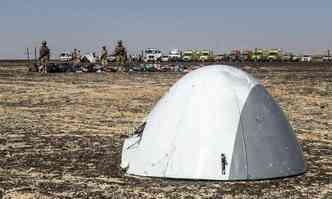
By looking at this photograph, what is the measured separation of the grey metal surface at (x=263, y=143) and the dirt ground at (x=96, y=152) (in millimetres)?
173

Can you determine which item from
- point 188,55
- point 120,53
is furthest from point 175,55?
point 120,53

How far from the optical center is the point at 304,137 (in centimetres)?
1302

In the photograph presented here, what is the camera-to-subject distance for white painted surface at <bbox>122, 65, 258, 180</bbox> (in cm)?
798

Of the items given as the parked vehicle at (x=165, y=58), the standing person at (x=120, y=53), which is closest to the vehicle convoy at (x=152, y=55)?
the parked vehicle at (x=165, y=58)

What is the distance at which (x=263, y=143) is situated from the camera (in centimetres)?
807

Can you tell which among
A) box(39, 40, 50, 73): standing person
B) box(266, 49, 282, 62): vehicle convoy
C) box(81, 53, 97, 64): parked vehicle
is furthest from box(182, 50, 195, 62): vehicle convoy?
box(39, 40, 50, 73): standing person

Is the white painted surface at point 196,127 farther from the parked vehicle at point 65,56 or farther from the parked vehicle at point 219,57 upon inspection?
the parked vehicle at point 65,56

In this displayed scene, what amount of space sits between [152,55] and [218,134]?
70.2 metres

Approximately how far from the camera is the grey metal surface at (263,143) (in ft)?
26.1

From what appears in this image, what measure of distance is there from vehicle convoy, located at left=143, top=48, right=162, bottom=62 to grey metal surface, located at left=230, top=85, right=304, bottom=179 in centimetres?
6795

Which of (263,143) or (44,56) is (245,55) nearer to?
(44,56)

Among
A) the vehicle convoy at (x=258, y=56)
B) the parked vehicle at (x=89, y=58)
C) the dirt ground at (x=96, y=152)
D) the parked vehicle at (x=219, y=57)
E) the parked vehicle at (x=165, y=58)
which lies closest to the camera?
the dirt ground at (x=96, y=152)

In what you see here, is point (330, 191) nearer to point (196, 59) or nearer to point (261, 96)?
point (261, 96)

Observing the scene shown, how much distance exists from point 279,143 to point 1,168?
455 centimetres
